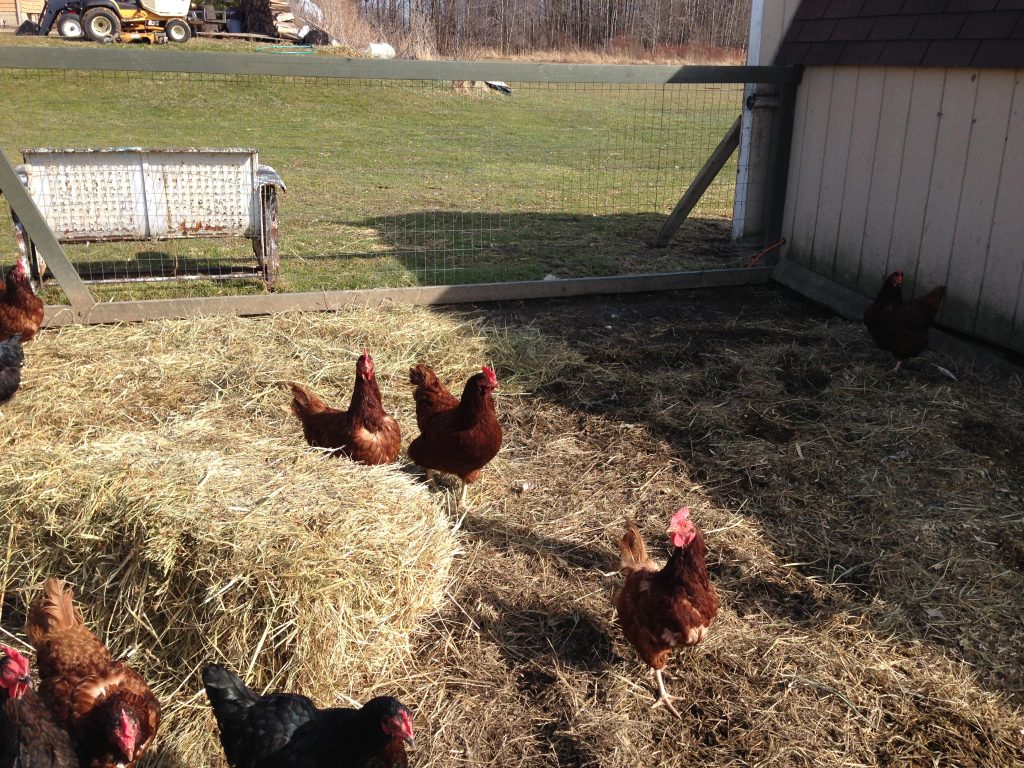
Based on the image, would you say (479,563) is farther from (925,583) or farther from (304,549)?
(925,583)

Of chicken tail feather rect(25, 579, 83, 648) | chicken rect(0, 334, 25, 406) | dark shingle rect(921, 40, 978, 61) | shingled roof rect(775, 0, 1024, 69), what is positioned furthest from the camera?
dark shingle rect(921, 40, 978, 61)

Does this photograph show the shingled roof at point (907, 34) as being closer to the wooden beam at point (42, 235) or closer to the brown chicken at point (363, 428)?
the brown chicken at point (363, 428)

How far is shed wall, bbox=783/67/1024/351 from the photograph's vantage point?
580 centimetres

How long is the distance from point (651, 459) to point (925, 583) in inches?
63.4

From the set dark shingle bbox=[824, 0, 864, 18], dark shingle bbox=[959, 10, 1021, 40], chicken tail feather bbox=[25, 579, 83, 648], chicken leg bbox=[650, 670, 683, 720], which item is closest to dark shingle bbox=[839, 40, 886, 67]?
dark shingle bbox=[824, 0, 864, 18]

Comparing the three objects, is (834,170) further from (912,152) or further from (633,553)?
(633,553)

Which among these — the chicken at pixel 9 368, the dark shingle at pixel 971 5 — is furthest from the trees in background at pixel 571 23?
the chicken at pixel 9 368

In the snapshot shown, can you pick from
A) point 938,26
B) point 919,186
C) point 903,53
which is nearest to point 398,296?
point 919,186

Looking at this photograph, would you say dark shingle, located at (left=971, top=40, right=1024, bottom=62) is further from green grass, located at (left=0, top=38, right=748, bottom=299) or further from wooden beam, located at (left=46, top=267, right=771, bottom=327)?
green grass, located at (left=0, top=38, right=748, bottom=299)

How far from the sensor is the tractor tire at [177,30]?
1008 inches

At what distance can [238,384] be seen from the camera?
555 cm

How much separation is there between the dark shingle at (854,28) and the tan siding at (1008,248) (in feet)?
4.84

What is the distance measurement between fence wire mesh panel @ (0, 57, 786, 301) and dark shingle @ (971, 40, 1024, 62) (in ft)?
8.90

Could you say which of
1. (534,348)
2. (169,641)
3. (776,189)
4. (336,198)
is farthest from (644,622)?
(336,198)
